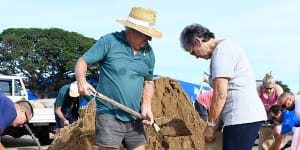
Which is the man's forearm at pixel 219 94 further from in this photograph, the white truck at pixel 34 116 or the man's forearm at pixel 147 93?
the white truck at pixel 34 116

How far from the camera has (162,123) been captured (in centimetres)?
555

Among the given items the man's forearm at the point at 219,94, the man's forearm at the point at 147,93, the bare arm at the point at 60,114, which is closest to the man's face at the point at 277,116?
the man's forearm at the point at 147,93

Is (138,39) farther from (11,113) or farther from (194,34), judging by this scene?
(11,113)

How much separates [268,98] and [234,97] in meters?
3.98

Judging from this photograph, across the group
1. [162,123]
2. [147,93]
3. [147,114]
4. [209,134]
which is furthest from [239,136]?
[162,123]

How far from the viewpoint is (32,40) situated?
40.7m

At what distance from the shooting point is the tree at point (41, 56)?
3781cm

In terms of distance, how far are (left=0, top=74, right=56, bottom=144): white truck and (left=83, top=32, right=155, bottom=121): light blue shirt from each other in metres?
7.13

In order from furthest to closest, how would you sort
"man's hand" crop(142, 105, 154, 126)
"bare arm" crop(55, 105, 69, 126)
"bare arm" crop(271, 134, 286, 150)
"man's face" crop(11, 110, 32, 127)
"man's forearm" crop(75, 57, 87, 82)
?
"bare arm" crop(55, 105, 69, 126) → "bare arm" crop(271, 134, 286, 150) → "man's face" crop(11, 110, 32, 127) → "man's hand" crop(142, 105, 154, 126) → "man's forearm" crop(75, 57, 87, 82)

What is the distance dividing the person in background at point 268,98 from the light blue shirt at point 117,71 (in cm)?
368

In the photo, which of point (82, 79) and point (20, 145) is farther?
point (20, 145)

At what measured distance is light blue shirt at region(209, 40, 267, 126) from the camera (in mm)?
3105

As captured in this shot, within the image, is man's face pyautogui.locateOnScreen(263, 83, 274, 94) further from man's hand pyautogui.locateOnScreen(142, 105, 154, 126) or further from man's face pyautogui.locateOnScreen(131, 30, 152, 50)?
man's face pyautogui.locateOnScreen(131, 30, 152, 50)

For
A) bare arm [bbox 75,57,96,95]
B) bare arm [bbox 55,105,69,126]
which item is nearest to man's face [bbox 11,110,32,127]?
bare arm [bbox 75,57,96,95]
